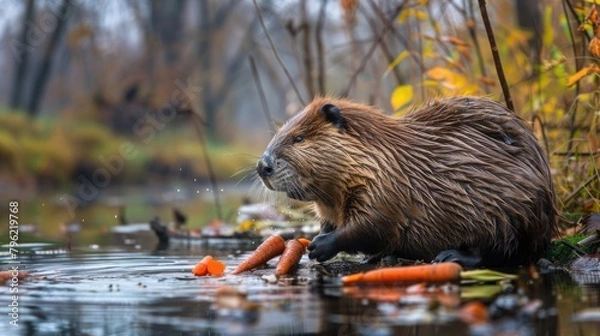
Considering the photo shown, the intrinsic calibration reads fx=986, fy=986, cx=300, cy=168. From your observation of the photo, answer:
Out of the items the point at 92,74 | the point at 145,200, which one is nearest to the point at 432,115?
the point at 145,200

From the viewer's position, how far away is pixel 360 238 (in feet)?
13.9


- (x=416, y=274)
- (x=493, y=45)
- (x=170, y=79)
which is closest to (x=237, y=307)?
(x=416, y=274)

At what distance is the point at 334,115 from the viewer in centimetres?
444

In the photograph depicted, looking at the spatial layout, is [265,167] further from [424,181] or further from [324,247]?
[424,181]

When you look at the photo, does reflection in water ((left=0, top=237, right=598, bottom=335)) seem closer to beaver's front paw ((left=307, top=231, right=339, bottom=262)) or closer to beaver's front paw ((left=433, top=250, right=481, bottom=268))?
beaver's front paw ((left=307, top=231, right=339, bottom=262))

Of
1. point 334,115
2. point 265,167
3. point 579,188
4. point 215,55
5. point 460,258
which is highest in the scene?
point 215,55

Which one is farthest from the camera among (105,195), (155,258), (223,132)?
(223,132)

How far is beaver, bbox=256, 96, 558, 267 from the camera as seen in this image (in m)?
4.22

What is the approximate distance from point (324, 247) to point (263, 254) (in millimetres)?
301

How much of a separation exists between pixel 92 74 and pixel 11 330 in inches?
747

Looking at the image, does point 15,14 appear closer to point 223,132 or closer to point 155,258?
point 223,132

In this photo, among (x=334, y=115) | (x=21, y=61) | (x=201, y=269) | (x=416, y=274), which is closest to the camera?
(x=416, y=274)

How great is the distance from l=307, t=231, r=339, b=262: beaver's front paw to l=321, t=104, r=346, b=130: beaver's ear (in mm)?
502

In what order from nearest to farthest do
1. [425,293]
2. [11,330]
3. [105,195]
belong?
[11,330] < [425,293] < [105,195]
